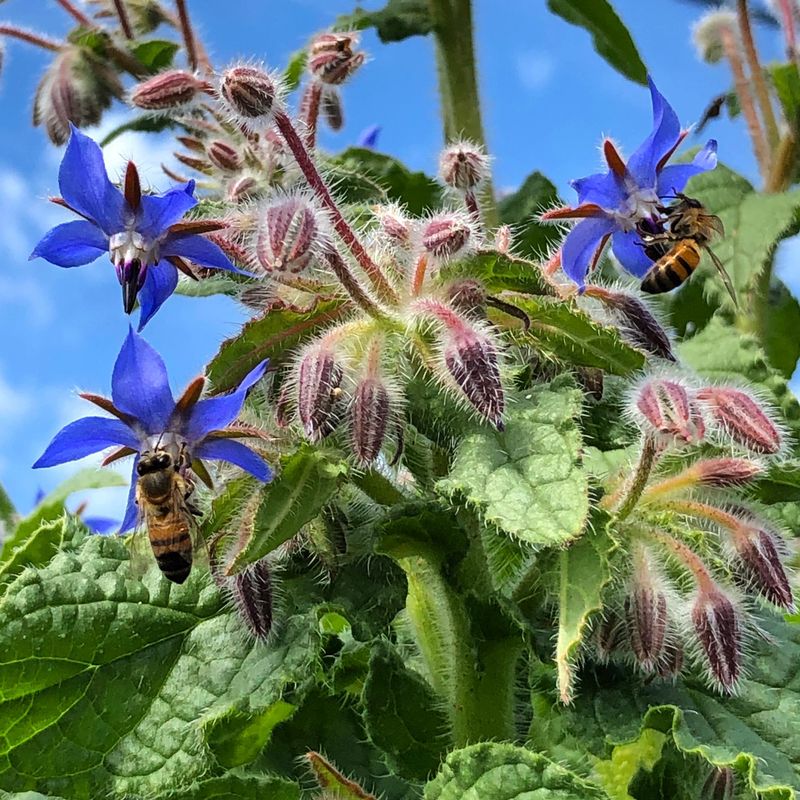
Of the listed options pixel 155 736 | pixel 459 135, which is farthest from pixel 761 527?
pixel 459 135

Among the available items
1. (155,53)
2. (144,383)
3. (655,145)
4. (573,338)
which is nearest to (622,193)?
(655,145)

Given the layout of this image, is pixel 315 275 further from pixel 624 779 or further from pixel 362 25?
pixel 362 25

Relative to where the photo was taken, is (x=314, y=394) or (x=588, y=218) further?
(x=588, y=218)

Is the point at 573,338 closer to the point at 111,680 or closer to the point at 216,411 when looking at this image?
the point at 216,411

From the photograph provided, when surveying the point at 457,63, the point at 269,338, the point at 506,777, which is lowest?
the point at 506,777

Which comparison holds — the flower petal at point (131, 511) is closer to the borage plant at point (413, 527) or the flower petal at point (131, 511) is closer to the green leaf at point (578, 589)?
the borage plant at point (413, 527)
